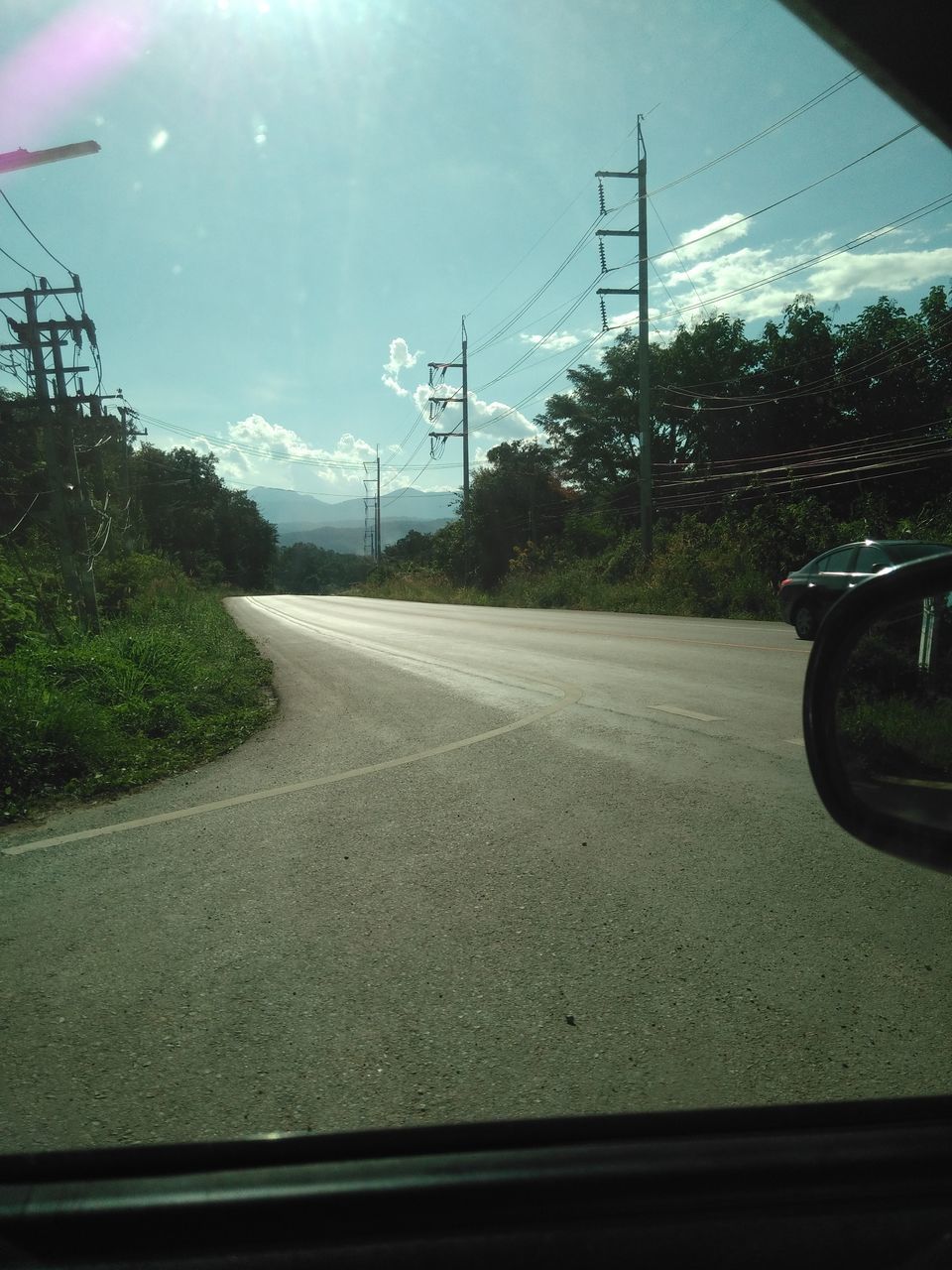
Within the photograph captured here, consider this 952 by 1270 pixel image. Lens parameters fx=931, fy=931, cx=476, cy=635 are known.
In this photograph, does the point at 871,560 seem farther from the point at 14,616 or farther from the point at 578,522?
the point at 578,522

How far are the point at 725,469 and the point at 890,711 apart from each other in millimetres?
44419

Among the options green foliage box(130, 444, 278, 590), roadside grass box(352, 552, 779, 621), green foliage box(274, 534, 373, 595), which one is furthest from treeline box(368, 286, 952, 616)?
green foliage box(274, 534, 373, 595)

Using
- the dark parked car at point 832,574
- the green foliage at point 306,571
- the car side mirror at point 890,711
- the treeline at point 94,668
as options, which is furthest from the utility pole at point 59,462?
the green foliage at point 306,571

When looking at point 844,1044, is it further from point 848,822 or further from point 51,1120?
point 51,1120

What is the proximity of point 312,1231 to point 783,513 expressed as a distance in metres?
29.9

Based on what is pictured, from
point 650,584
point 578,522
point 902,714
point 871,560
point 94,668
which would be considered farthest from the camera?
point 578,522

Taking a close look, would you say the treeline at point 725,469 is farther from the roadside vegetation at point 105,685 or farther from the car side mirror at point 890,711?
the car side mirror at point 890,711

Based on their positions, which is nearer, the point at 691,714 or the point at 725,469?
the point at 691,714

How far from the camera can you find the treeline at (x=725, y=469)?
29531mm

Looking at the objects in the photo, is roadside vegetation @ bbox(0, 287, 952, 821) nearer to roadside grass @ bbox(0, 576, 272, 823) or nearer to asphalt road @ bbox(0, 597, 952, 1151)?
roadside grass @ bbox(0, 576, 272, 823)

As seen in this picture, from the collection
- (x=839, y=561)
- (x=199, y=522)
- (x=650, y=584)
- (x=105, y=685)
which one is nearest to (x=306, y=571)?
(x=199, y=522)

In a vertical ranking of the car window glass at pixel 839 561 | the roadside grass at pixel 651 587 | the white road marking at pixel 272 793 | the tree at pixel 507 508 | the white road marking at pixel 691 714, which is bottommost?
the white road marking at pixel 272 793

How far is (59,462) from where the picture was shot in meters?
20.8

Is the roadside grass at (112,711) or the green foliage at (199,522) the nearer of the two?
the roadside grass at (112,711)
